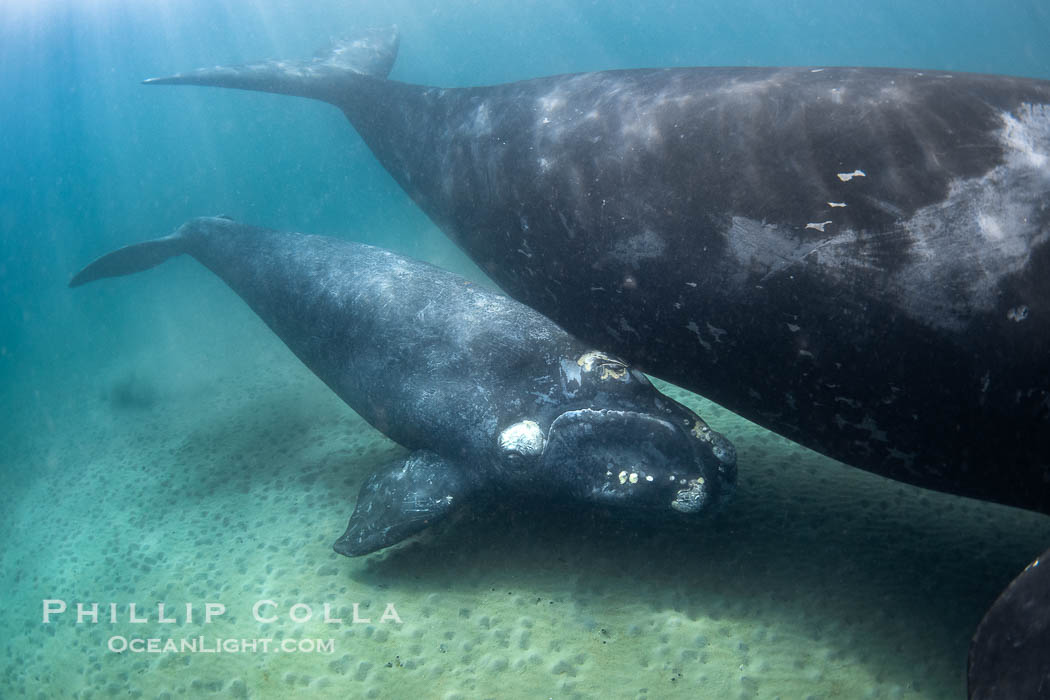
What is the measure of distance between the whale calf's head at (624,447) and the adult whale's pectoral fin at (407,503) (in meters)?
0.71

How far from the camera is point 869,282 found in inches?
128

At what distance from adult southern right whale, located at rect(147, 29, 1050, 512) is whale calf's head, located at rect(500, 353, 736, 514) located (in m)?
0.35

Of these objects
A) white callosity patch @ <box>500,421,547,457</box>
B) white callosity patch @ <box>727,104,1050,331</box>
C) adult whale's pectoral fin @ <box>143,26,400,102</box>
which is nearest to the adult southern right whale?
white callosity patch @ <box>727,104,1050,331</box>

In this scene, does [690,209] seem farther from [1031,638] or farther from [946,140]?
[1031,638]

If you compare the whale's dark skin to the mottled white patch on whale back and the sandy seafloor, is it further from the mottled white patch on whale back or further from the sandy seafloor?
the mottled white patch on whale back

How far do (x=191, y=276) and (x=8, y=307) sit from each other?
1178 inches

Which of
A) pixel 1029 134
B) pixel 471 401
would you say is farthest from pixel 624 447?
pixel 1029 134

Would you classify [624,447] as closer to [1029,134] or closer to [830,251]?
[830,251]

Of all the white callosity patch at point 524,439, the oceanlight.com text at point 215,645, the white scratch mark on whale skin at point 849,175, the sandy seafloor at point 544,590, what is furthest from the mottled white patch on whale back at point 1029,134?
the oceanlight.com text at point 215,645

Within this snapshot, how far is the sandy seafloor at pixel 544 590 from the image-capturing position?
3.91m

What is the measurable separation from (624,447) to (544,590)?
1422 millimetres

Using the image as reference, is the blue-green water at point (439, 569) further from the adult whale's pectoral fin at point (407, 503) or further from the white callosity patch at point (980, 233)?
the white callosity patch at point (980, 233)

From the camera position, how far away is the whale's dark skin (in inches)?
178

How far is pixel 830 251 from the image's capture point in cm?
334
